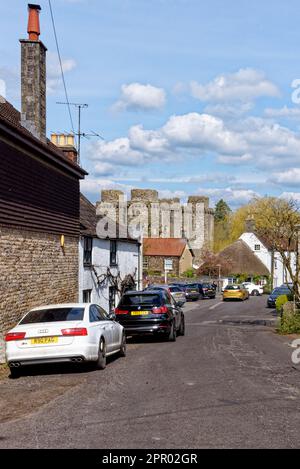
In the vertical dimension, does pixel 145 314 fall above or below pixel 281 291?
below

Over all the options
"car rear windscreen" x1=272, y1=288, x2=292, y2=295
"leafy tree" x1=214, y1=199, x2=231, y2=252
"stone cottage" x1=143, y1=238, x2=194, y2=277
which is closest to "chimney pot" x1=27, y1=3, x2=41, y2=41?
"car rear windscreen" x1=272, y1=288, x2=292, y2=295

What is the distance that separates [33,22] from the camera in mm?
24094

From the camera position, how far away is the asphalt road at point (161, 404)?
7.18 meters

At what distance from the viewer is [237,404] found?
9.12m

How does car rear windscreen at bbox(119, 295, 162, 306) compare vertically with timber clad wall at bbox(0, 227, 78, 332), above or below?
below

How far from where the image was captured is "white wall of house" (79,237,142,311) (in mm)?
28344

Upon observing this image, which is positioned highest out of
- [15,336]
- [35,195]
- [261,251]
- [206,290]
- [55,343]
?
[261,251]

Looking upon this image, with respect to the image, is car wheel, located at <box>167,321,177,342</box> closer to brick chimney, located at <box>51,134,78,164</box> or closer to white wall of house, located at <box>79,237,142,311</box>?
white wall of house, located at <box>79,237,142,311</box>

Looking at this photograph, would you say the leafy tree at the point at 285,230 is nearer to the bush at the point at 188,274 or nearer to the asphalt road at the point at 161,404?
the asphalt road at the point at 161,404

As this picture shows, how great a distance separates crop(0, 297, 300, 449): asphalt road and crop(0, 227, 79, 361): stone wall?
427 cm

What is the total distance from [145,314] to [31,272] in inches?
145

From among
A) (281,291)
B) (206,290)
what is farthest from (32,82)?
(206,290)

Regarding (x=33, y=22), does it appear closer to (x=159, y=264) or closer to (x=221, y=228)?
(x=159, y=264)
